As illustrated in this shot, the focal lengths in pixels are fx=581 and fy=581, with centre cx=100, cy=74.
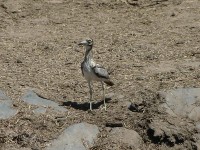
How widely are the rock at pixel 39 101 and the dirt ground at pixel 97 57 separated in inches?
4.7

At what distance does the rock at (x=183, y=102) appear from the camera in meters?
8.32

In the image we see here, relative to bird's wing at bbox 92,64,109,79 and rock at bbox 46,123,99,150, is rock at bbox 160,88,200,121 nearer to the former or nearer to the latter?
bird's wing at bbox 92,64,109,79

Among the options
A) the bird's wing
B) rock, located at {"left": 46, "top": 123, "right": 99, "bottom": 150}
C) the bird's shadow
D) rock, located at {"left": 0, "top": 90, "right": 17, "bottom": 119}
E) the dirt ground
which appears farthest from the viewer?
the bird's shadow

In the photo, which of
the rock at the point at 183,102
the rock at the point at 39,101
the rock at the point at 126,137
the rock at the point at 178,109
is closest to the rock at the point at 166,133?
the rock at the point at 178,109

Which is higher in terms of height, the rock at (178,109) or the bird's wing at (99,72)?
the bird's wing at (99,72)

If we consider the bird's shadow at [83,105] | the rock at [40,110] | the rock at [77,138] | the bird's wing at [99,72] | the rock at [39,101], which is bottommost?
the rock at [77,138]

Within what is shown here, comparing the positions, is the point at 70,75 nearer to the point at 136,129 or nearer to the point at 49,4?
the point at 136,129

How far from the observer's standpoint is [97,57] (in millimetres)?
10617

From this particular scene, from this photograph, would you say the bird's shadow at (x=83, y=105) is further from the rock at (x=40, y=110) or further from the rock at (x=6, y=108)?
the rock at (x=6, y=108)

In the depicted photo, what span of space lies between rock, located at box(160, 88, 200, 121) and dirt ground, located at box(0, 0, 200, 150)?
178mm

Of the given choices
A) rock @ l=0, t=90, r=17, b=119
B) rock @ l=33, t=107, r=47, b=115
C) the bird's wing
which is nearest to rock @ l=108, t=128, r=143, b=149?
the bird's wing

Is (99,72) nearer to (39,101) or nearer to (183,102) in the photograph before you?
(39,101)

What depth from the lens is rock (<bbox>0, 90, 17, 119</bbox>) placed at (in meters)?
8.39

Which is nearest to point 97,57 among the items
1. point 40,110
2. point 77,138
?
point 40,110
